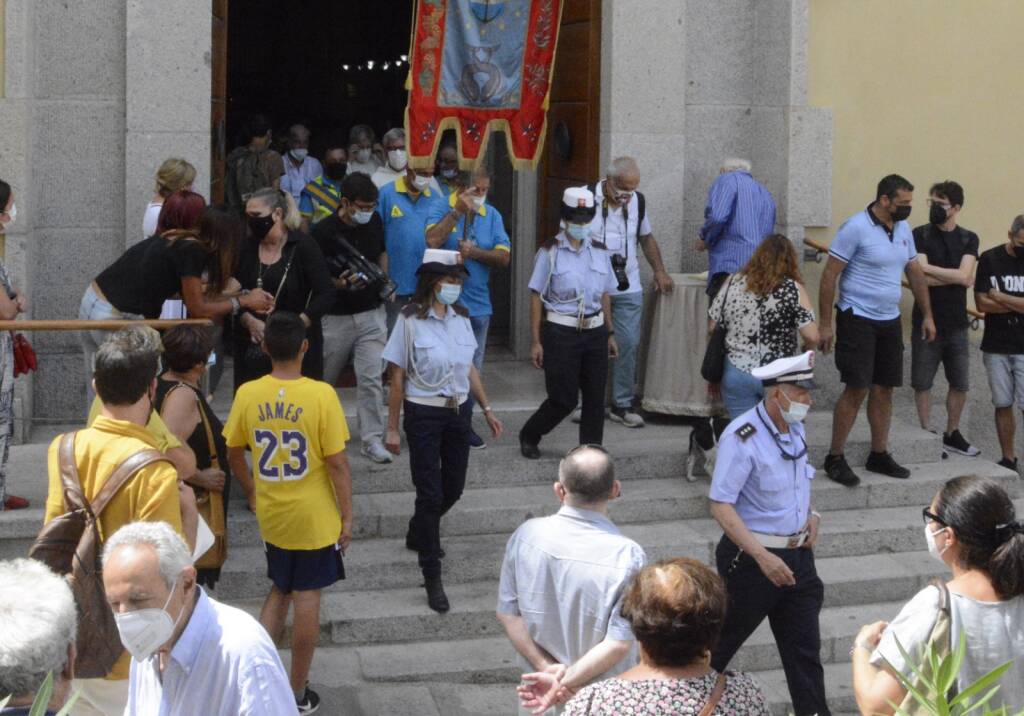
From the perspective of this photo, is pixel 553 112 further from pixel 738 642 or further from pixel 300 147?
pixel 738 642

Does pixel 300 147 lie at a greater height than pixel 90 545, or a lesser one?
greater

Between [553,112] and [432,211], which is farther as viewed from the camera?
[553,112]

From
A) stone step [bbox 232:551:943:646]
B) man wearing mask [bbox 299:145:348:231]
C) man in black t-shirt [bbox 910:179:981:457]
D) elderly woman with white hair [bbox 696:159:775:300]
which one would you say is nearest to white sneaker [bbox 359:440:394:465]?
stone step [bbox 232:551:943:646]

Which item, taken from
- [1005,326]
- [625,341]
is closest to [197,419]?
[625,341]

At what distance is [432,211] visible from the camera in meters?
9.55

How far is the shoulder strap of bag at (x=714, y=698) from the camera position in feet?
13.3

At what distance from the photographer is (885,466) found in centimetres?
934

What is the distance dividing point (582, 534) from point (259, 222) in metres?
3.46

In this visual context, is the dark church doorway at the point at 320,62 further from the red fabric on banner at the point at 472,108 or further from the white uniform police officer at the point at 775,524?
the white uniform police officer at the point at 775,524

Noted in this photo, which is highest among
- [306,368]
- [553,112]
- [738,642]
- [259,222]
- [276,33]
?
[276,33]

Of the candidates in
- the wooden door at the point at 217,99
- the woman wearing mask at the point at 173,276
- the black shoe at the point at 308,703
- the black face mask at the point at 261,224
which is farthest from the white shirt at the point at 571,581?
the wooden door at the point at 217,99

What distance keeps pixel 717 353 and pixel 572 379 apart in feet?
3.10

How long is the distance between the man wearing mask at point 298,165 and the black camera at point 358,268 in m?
3.82

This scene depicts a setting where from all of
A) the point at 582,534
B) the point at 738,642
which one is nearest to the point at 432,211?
the point at 738,642
